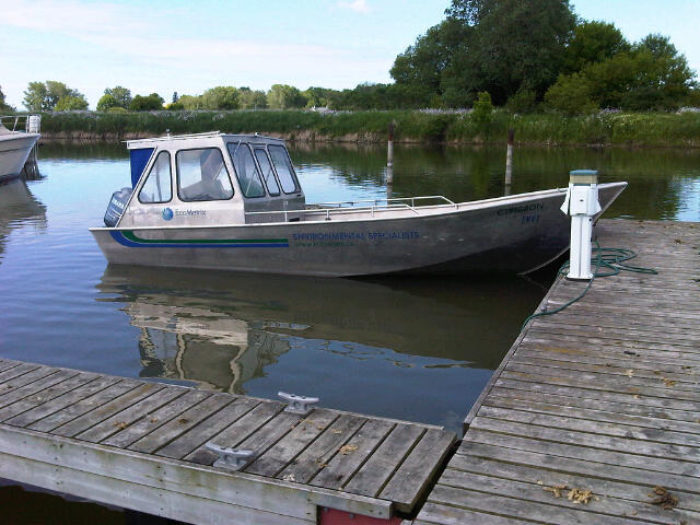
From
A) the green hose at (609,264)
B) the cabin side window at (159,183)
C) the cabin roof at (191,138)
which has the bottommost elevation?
the green hose at (609,264)

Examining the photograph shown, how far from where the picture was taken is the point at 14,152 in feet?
94.7

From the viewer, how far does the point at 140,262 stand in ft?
Answer: 39.3

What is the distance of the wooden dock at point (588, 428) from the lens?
11.2 feet

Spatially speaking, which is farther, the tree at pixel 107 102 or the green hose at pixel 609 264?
the tree at pixel 107 102

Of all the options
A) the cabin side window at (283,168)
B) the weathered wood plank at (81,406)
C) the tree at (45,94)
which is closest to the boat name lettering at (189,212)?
the cabin side window at (283,168)

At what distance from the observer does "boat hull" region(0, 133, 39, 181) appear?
2798 cm

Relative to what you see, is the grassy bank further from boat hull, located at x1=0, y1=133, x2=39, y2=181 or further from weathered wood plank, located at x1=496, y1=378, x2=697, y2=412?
weathered wood plank, located at x1=496, y1=378, x2=697, y2=412

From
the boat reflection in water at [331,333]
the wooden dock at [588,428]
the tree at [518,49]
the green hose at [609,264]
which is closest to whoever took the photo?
the wooden dock at [588,428]

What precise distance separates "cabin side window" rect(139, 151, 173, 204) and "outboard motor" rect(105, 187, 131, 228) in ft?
1.82

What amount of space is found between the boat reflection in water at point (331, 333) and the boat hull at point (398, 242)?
0.30 meters

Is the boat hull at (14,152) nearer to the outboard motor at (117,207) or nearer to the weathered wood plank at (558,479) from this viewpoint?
the outboard motor at (117,207)

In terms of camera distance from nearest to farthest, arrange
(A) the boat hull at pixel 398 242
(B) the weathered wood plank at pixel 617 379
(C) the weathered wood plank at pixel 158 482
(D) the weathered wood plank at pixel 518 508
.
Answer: (D) the weathered wood plank at pixel 518 508 < (C) the weathered wood plank at pixel 158 482 < (B) the weathered wood plank at pixel 617 379 < (A) the boat hull at pixel 398 242

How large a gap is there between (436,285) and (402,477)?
701 cm

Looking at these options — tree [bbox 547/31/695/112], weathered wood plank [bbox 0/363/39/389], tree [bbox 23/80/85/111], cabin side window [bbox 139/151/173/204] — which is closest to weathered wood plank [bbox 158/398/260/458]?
weathered wood plank [bbox 0/363/39/389]
